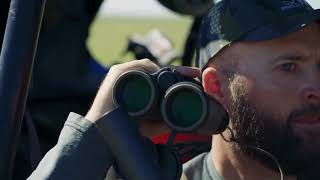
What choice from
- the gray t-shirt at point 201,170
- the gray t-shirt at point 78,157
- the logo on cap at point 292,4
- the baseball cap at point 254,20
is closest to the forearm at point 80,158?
the gray t-shirt at point 78,157

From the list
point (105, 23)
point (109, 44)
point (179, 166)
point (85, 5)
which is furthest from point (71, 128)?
point (105, 23)

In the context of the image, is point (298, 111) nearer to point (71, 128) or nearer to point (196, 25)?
point (71, 128)

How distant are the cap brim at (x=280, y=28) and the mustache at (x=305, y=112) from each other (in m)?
0.25

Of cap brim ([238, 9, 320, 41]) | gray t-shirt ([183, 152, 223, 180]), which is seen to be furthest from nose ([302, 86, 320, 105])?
gray t-shirt ([183, 152, 223, 180])

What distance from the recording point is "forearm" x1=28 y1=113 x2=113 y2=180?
2.45m

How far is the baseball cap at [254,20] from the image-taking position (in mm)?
2707

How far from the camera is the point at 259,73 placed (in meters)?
2.71

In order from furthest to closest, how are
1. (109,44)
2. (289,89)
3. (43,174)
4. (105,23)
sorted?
1. (105,23)
2. (109,44)
3. (289,89)
4. (43,174)

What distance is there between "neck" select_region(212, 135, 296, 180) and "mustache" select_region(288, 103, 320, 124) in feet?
0.68

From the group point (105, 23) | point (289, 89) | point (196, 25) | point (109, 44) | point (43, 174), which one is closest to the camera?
point (43, 174)

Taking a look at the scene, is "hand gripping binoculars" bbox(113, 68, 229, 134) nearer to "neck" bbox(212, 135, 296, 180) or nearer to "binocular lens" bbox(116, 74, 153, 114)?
"binocular lens" bbox(116, 74, 153, 114)

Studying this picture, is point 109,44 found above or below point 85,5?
below

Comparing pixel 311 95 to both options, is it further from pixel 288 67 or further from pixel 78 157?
pixel 78 157

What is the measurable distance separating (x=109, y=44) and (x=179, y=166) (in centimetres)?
3265
